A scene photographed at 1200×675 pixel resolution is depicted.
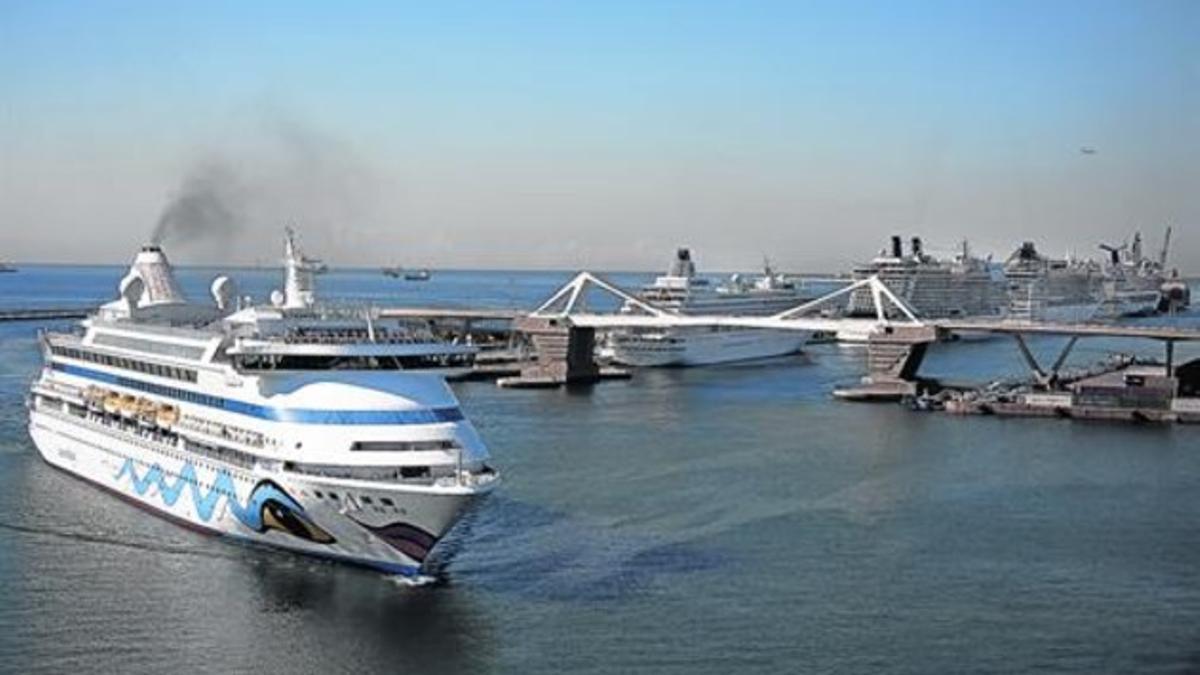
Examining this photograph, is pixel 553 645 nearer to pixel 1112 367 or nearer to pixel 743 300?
Result: pixel 1112 367

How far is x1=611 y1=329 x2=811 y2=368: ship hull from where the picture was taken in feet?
188

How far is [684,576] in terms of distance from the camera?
64.8ft

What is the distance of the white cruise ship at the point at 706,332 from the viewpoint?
57.5m

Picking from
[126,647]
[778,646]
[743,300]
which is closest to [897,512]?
[778,646]

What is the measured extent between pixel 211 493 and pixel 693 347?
38.8 m

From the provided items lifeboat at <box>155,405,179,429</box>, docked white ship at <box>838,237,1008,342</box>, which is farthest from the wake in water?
docked white ship at <box>838,237,1008,342</box>

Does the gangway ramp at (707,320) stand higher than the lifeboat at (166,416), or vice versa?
the gangway ramp at (707,320)

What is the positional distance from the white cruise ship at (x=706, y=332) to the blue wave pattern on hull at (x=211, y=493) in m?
34.7

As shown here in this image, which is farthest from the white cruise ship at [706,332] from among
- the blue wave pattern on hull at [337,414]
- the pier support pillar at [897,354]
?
the blue wave pattern on hull at [337,414]

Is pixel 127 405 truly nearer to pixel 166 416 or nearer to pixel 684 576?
pixel 166 416

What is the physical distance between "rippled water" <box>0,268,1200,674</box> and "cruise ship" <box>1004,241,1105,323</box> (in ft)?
187

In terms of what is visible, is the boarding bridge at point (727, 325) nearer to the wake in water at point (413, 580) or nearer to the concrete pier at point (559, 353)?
the concrete pier at point (559, 353)

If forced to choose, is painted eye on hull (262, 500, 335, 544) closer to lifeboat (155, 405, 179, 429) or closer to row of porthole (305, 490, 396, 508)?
row of porthole (305, 490, 396, 508)

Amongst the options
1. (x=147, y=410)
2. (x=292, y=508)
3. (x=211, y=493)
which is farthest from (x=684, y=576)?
(x=147, y=410)
